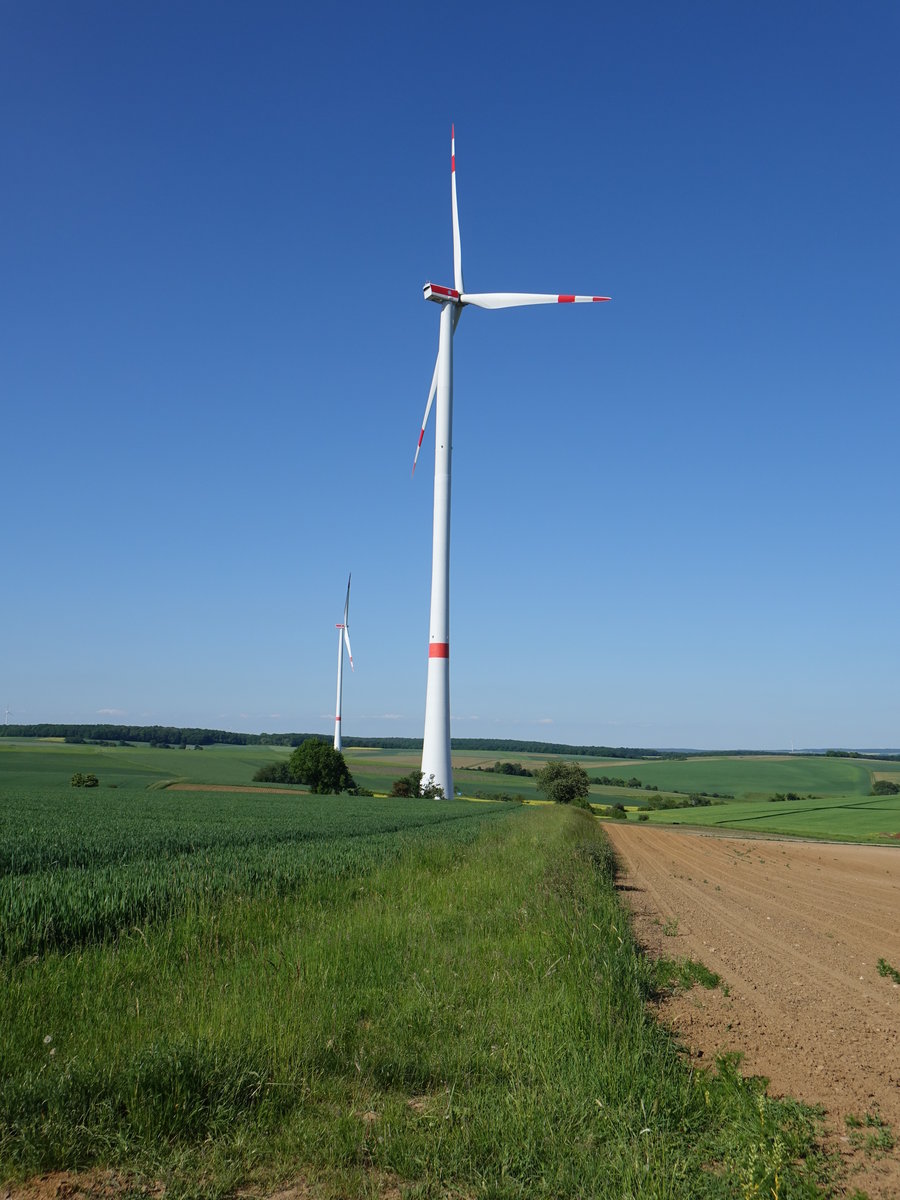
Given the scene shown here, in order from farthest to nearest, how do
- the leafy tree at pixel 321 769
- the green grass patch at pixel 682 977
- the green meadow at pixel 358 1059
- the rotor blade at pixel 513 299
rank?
the leafy tree at pixel 321 769 < the rotor blade at pixel 513 299 < the green grass patch at pixel 682 977 < the green meadow at pixel 358 1059

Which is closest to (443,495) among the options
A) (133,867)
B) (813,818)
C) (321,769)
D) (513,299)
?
(513,299)

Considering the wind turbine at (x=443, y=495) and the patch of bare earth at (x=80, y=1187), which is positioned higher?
the wind turbine at (x=443, y=495)

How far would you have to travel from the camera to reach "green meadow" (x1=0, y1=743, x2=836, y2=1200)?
501 cm

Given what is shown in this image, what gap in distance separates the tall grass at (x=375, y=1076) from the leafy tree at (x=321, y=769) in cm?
9388

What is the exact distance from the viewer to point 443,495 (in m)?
52.0

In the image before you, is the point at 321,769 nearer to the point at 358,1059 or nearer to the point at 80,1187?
the point at 358,1059

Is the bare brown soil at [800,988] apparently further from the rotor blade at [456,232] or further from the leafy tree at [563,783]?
the leafy tree at [563,783]

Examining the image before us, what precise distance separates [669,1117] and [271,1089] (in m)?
2.81

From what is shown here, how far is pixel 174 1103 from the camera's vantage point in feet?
17.9

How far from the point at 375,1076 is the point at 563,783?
3973 inches

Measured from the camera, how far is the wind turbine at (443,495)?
5203 centimetres

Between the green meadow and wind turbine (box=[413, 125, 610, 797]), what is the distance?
4064 centimetres

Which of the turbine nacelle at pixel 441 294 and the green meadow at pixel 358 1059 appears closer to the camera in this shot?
the green meadow at pixel 358 1059

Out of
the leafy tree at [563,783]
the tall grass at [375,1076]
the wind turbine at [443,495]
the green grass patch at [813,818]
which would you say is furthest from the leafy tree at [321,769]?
the tall grass at [375,1076]
